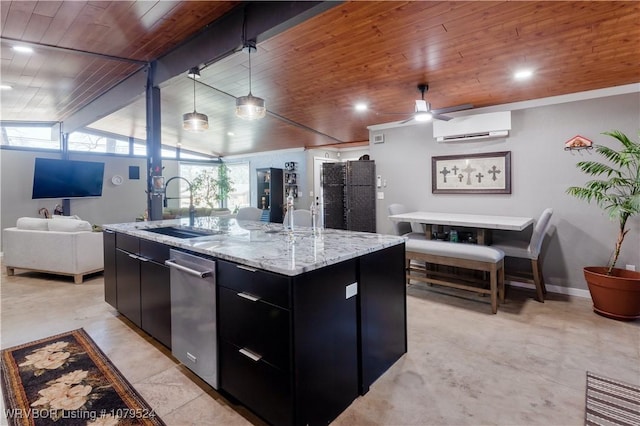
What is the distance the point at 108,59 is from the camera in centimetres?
345

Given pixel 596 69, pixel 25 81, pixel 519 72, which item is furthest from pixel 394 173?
pixel 25 81

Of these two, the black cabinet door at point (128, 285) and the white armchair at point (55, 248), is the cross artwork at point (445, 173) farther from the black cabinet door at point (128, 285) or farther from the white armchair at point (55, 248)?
the white armchair at point (55, 248)

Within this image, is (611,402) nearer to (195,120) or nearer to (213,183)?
(195,120)

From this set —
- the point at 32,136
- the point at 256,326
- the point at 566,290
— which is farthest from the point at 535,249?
the point at 32,136

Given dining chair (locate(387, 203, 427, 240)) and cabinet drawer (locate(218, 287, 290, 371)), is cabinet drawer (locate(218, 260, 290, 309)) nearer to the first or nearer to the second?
cabinet drawer (locate(218, 287, 290, 371))

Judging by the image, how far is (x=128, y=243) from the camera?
2668mm

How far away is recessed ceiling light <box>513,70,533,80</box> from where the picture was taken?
3.05 metres

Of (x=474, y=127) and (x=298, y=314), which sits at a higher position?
(x=474, y=127)

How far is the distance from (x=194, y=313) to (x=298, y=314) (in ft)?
2.87

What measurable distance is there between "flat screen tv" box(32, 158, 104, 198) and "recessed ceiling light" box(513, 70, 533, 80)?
822 centimetres

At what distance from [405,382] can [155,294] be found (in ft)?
6.16

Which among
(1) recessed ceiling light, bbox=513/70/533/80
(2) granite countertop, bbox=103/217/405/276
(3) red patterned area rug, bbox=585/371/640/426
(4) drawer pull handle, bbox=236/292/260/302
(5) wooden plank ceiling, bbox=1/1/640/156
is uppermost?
(5) wooden plank ceiling, bbox=1/1/640/156

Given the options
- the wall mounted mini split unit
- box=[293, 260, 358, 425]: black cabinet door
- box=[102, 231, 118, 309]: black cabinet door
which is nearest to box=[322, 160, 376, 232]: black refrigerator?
the wall mounted mini split unit

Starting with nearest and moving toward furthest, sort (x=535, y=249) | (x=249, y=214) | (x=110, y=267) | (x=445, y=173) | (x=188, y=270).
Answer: (x=188, y=270)
(x=110, y=267)
(x=535, y=249)
(x=249, y=214)
(x=445, y=173)
